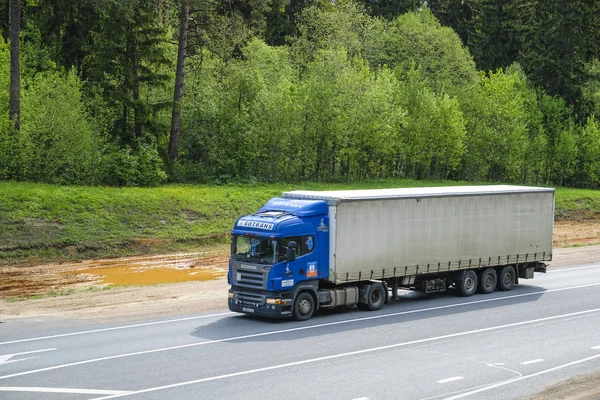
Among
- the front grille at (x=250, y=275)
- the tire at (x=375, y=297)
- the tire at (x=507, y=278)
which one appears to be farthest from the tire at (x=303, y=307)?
the tire at (x=507, y=278)

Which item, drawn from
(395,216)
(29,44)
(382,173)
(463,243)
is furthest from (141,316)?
(382,173)

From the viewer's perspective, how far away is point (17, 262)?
115ft

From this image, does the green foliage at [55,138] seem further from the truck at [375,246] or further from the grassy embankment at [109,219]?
the truck at [375,246]

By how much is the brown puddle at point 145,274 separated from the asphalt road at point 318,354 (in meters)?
8.75

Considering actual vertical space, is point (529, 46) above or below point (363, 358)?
above

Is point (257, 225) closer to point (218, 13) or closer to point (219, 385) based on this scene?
point (219, 385)

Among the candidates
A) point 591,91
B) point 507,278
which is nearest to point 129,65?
point 507,278

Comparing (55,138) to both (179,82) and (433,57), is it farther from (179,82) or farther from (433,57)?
(433,57)

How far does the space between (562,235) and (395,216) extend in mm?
28908

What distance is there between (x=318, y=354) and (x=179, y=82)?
3352 centimetres

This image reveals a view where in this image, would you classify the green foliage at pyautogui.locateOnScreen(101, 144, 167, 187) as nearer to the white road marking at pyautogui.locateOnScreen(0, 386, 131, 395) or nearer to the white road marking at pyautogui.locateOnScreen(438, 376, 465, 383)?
the white road marking at pyautogui.locateOnScreen(0, 386, 131, 395)

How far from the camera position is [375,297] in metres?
25.4

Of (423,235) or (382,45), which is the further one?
(382,45)

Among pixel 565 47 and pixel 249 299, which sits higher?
pixel 565 47
